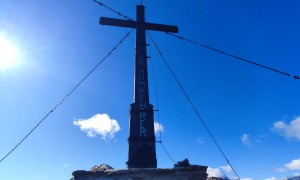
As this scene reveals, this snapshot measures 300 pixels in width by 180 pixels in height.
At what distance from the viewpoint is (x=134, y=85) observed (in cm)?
1936

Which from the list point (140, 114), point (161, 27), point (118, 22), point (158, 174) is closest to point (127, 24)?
point (118, 22)

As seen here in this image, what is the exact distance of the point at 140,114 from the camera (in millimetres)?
18047

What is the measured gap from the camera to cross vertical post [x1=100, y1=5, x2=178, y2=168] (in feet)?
54.9

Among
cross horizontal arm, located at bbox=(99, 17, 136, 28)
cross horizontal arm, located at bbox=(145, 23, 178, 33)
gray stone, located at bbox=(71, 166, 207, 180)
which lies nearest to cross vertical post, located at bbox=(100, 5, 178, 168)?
cross horizontal arm, located at bbox=(99, 17, 136, 28)

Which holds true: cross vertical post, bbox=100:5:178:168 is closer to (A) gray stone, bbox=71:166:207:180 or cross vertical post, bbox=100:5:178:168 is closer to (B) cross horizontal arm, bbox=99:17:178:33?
(B) cross horizontal arm, bbox=99:17:178:33

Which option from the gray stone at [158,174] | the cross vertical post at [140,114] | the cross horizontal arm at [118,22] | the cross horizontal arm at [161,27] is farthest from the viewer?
the cross horizontal arm at [161,27]

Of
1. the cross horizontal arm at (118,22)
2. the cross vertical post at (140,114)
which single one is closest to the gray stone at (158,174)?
the cross vertical post at (140,114)

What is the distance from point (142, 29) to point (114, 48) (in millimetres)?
3218

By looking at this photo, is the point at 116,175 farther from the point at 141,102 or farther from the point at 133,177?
the point at 141,102

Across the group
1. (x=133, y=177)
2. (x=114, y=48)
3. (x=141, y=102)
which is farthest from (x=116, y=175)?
(x=114, y=48)

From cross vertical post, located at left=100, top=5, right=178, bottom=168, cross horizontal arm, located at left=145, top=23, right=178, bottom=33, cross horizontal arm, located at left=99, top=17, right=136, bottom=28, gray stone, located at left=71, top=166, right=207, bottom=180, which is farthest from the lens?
cross horizontal arm, located at left=145, top=23, right=178, bottom=33

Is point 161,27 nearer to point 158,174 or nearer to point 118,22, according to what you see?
point 118,22

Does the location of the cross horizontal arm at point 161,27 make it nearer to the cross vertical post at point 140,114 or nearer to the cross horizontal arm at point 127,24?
the cross horizontal arm at point 127,24

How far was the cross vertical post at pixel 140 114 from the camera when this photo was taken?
16719 mm
